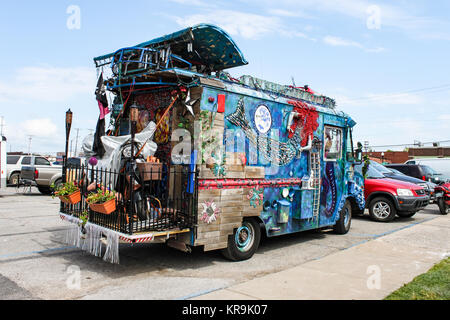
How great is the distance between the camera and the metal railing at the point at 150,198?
5535 millimetres

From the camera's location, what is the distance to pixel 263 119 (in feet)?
23.1

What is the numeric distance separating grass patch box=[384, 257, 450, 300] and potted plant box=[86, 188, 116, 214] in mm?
3926

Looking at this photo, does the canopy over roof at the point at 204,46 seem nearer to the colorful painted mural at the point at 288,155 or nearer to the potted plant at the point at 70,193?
the colorful painted mural at the point at 288,155

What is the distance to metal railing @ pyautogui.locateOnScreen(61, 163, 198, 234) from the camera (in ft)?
18.2

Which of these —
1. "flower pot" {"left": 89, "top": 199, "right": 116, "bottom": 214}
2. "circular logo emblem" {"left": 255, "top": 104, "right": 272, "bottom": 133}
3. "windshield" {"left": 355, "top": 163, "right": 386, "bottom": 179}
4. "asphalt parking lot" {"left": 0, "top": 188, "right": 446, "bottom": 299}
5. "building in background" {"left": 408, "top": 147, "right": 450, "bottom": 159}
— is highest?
"building in background" {"left": 408, "top": 147, "right": 450, "bottom": 159}

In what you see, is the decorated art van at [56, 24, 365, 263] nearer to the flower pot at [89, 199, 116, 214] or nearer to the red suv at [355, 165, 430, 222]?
the flower pot at [89, 199, 116, 214]

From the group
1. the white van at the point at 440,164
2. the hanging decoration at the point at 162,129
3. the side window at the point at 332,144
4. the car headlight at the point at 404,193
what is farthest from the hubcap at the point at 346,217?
the white van at the point at 440,164

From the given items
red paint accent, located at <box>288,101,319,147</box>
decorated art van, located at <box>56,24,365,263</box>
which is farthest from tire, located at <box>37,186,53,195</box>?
red paint accent, located at <box>288,101,319,147</box>

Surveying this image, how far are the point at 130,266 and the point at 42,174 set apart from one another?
13442 mm

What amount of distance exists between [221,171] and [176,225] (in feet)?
3.73

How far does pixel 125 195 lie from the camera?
227 inches

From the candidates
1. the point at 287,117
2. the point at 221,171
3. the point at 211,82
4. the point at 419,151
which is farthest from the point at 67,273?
the point at 419,151

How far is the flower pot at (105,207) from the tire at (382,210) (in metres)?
9.44
